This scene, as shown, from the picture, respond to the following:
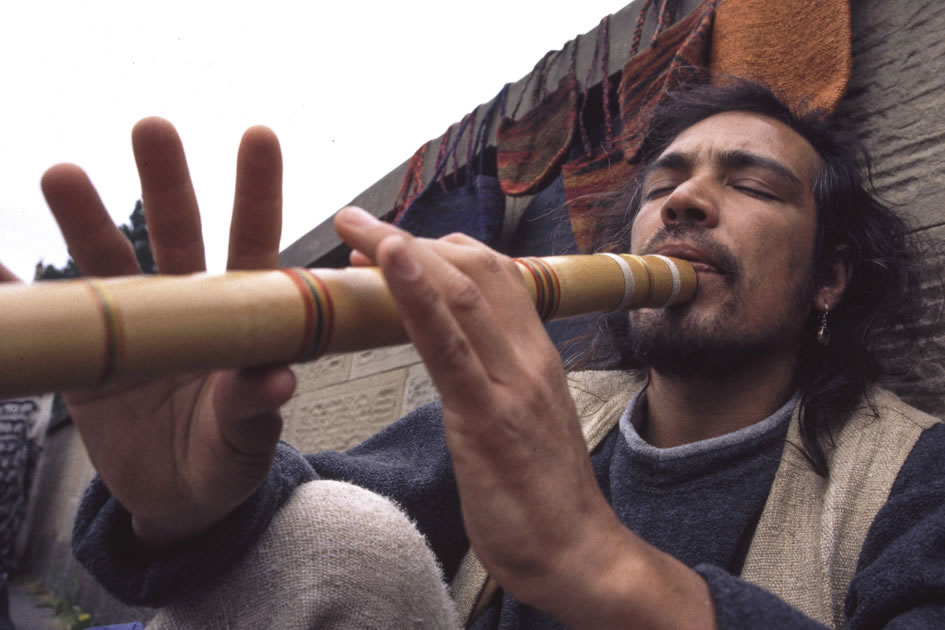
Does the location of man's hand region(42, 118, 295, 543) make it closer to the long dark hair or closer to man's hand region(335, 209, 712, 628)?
man's hand region(335, 209, 712, 628)

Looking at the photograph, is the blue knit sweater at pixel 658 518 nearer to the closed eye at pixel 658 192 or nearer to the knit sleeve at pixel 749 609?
the knit sleeve at pixel 749 609

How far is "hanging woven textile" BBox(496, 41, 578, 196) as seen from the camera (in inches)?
96.8

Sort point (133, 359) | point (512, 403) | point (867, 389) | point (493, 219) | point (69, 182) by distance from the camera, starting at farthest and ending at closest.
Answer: point (493, 219), point (867, 389), point (69, 182), point (512, 403), point (133, 359)

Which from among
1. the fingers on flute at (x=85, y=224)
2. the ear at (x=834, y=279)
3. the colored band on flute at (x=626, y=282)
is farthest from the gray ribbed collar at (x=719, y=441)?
the fingers on flute at (x=85, y=224)

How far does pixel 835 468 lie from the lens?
1120mm

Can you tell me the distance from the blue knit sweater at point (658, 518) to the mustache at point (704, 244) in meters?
0.30

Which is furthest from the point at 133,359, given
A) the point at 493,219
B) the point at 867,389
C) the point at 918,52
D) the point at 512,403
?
the point at 493,219

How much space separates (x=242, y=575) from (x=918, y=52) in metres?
1.86

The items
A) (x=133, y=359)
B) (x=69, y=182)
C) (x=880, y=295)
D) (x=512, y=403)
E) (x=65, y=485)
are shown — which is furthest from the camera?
(x=65, y=485)

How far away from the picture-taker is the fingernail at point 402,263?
61 centimetres

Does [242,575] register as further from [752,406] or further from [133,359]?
[752,406]

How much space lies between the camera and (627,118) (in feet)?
7.05

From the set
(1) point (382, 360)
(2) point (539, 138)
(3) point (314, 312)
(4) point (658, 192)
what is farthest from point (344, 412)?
(3) point (314, 312)

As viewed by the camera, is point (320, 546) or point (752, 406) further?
point (752, 406)
